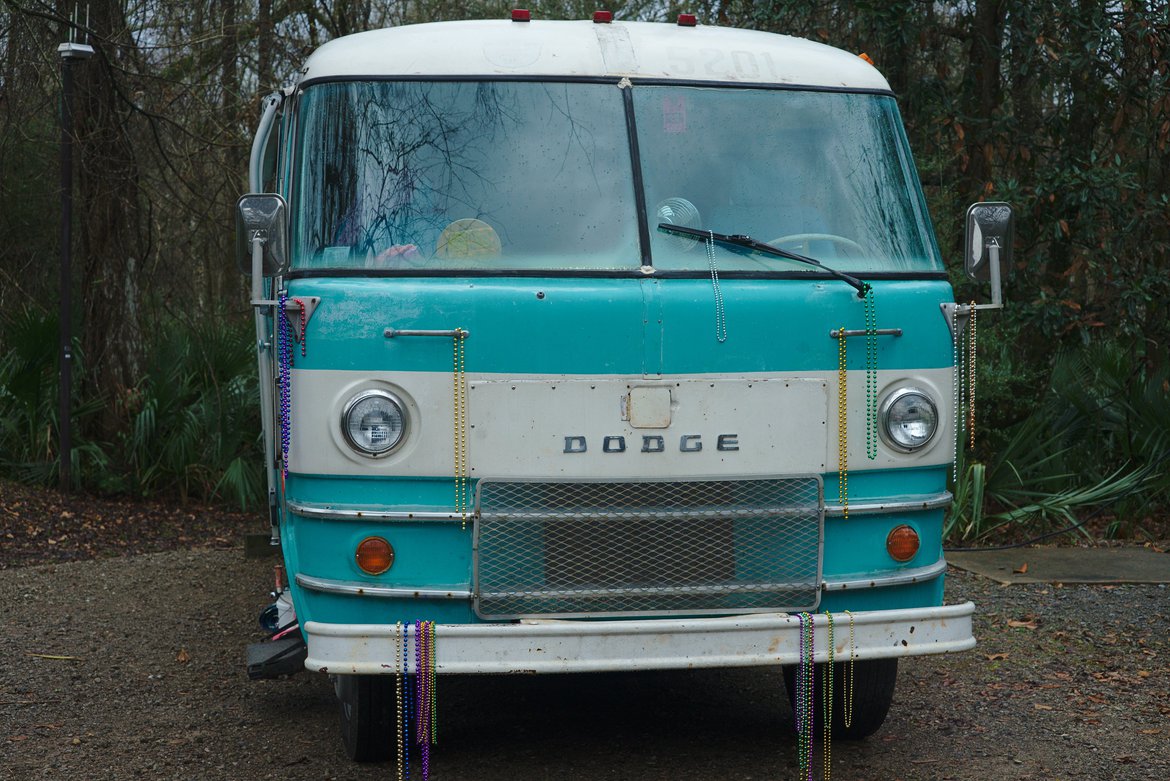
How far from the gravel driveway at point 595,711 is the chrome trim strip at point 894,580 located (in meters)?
0.75

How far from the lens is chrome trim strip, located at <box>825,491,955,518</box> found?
444 centimetres

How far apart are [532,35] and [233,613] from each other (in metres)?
3.97

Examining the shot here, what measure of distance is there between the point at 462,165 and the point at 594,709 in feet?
7.73

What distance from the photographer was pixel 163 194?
12.6 metres

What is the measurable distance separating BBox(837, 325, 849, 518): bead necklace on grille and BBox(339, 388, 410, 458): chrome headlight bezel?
136 cm

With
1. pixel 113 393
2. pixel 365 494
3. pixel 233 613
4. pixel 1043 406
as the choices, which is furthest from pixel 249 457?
pixel 365 494

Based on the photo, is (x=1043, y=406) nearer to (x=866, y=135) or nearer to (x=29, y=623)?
(x=866, y=135)

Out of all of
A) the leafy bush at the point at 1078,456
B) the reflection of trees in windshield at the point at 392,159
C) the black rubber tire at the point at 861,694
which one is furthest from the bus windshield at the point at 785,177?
the leafy bush at the point at 1078,456

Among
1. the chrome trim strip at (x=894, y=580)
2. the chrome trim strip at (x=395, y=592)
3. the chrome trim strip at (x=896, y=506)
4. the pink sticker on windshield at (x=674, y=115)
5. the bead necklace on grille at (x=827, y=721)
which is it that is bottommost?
the bead necklace on grille at (x=827, y=721)

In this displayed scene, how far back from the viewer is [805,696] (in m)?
4.54

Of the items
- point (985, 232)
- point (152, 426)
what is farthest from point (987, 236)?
point (152, 426)

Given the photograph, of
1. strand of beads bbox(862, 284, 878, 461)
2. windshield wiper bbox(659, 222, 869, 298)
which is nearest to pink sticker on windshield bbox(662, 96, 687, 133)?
windshield wiper bbox(659, 222, 869, 298)

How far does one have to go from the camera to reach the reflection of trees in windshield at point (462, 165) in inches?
178

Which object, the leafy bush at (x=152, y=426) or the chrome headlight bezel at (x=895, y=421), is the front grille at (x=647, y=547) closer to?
the chrome headlight bezel at (x=895, y=421)
